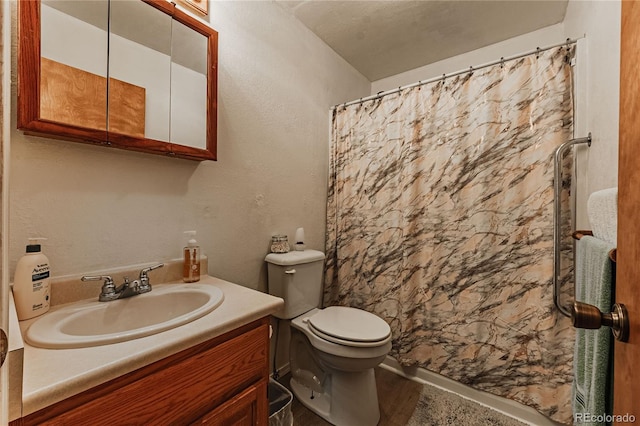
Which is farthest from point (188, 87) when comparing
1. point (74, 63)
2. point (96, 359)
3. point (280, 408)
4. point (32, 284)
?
point (280, 408)

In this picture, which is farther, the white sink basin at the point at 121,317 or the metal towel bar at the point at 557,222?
the metal towel bar at the point at 557,222

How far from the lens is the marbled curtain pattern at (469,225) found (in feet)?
4.48

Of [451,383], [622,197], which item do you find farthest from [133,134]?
[451,383]

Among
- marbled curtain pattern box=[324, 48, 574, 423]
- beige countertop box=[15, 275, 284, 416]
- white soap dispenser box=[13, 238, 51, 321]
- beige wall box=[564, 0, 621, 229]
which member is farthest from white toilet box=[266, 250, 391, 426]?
beige wall box=[564, 0, 621, 229]

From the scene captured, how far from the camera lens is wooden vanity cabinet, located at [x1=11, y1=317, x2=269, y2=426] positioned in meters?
0.56

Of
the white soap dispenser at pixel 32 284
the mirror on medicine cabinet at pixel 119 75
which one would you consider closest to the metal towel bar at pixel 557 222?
the mirror on medicine cabinet at pixel 119 75

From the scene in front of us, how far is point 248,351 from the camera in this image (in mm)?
863

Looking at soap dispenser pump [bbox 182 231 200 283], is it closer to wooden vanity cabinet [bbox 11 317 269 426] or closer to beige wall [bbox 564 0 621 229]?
wooden vanity cabinet [bbox 11 317 269 426]

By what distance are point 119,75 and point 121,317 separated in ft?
2.88

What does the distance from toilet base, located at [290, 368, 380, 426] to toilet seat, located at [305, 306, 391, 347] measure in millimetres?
216

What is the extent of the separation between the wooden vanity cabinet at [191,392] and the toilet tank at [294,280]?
60cm

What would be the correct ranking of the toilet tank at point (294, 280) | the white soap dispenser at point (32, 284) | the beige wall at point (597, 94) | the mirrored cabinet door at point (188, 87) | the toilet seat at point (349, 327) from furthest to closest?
the toilet tank at point (294, 280), the toilet seat at point (349, 327), the mirrored cabinet door at point (188, 87), the beige wall at point (597, 94), the white soap dispenser at point (32, 284)

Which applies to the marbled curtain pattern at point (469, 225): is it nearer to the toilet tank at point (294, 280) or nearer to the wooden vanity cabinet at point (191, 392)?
the toilet tank at point (294, 280)

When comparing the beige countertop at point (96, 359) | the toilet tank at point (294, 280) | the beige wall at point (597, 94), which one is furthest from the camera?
the toilet tank at point (294, 280)
